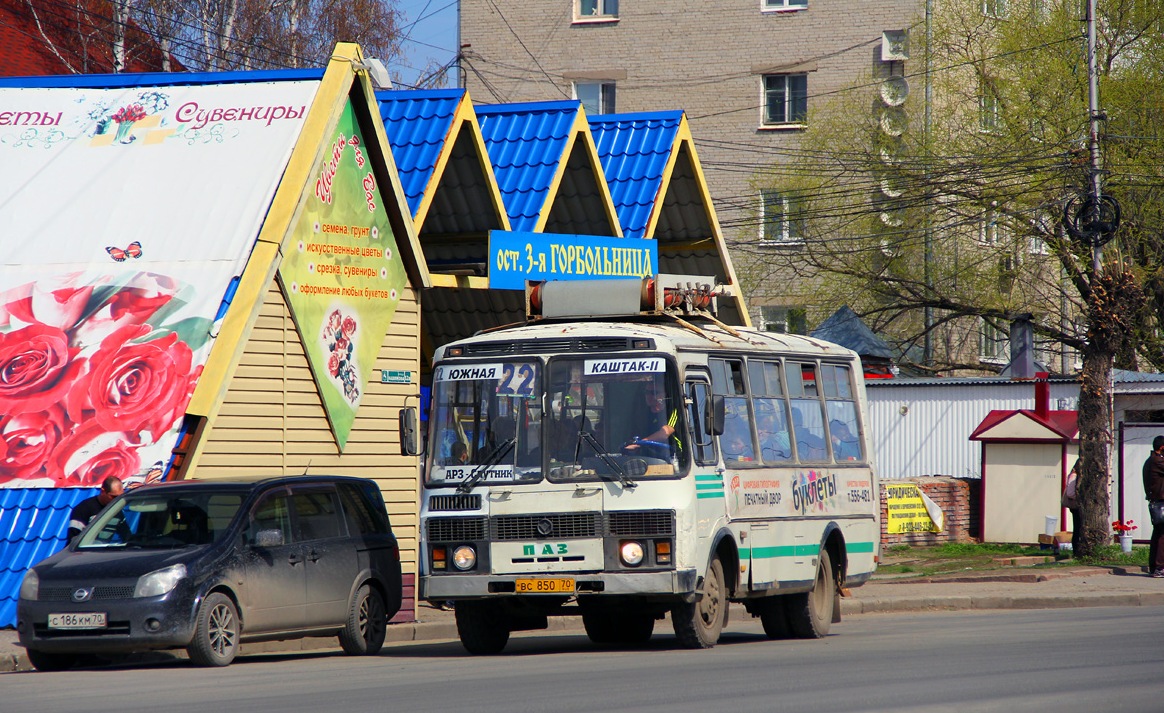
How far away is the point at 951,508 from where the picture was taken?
99.3 feet

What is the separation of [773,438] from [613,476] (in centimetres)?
237

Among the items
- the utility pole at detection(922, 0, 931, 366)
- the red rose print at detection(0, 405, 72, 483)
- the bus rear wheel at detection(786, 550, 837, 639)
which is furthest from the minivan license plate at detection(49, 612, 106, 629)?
the utility pole at detection(922, 0, 931, 366)

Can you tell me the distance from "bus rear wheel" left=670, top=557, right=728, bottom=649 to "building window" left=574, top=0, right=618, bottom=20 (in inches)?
1554

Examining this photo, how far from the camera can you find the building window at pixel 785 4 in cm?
5038

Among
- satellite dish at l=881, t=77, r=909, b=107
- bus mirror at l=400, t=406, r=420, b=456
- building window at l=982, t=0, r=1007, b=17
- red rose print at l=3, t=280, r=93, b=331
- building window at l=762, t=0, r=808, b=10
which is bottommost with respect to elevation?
bus mirror at l=400, t=406, r=420, b=456

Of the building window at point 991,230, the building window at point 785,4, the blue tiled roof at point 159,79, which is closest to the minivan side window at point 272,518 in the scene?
the blue tiled roof at point 159,79

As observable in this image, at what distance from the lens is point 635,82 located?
170ft

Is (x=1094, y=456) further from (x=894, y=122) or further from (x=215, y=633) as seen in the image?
(x=894, y=122)

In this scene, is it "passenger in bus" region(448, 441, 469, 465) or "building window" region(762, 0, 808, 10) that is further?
"building window" region(762, 0, 808, 10)

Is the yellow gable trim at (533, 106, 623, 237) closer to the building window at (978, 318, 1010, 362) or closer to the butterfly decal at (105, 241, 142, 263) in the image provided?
the butterfly decal at (105, 241, 142, 263)

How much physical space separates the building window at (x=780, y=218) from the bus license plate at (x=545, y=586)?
98.4 ft

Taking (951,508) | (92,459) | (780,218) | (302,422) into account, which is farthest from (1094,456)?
(780,218)

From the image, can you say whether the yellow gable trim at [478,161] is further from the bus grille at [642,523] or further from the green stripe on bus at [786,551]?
the bus grille at [642,523]

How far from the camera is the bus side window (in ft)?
46.4
